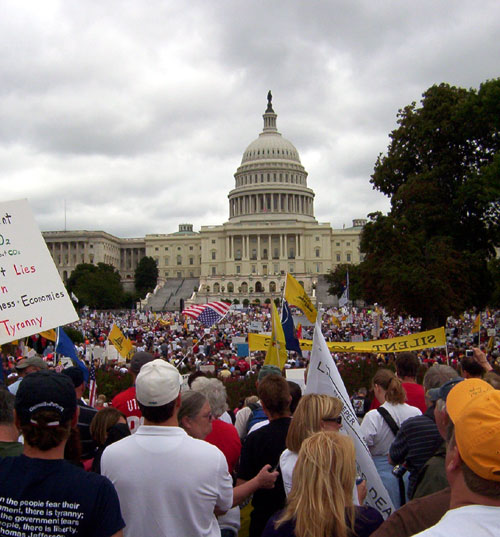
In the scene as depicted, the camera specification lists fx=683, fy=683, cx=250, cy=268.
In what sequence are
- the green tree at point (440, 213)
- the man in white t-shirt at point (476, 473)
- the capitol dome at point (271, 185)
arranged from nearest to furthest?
1. the man in white t-shirt at point (476, 473)
2. the green tree at point (440, 213)
3. the capitol dome at point (271, 185)

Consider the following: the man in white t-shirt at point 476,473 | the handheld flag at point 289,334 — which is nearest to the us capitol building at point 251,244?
the handheld flag at point 289,334

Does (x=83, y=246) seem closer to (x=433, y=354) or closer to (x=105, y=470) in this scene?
(x=433, y=354)

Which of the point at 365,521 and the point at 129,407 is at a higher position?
the point at 129,407

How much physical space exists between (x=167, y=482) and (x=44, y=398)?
0.83 metres

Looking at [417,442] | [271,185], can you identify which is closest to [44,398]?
[417,442]

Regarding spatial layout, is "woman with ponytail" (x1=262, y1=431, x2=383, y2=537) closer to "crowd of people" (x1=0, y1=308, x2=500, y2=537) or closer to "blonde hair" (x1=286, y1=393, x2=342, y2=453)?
"crowd of people" (x1=0, y1=308, x2=500, y2=537)

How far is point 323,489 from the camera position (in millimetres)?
2963

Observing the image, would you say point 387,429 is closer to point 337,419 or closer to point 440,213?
point 337,419

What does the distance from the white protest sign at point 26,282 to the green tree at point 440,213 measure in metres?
18.2

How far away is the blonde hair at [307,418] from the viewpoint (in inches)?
156

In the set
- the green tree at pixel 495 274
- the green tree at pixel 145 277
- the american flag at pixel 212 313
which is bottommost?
the american flag at pixel 212 313

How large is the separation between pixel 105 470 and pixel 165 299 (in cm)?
9576

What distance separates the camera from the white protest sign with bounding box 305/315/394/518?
4.22m

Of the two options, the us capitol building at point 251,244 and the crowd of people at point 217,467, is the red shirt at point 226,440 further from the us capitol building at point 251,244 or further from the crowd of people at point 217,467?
the us capitol building at point 251,244
